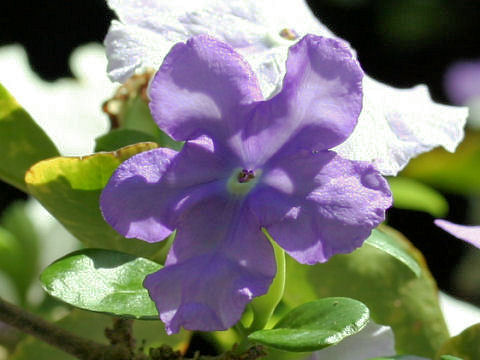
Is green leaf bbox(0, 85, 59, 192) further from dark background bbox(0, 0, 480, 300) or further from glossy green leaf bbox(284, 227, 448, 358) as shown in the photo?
dark background bbox(0, 0, 480, 300)

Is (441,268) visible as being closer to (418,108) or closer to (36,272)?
(36,272)

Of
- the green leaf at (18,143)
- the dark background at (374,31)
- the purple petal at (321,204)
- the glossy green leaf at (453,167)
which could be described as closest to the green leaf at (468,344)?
the purple petal at (321,204)

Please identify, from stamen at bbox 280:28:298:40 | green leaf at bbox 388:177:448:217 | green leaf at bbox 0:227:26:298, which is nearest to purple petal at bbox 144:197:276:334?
stamen at bbox 280:28:298:40

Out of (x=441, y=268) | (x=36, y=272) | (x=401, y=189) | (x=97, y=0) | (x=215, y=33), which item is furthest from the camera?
(x=97, y=0)

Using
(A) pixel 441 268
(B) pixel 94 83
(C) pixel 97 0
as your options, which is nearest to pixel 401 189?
(B) pixel 94 83

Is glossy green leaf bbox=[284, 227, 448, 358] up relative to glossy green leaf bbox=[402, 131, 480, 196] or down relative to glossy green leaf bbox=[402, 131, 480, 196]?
up

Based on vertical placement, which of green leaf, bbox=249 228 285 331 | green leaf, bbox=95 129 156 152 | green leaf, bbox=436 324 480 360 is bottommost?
green leaf, bbox=436 324 480 360
